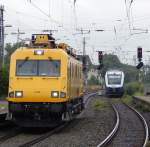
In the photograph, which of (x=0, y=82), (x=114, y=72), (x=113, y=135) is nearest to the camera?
(x=113, y=135)

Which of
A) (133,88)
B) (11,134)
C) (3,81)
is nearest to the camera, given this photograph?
(11,134)

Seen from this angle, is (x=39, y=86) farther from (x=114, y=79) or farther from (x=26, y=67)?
(x=114, y=79)

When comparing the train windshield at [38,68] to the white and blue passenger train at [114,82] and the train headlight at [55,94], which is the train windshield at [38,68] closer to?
the train headlight at [55,94]

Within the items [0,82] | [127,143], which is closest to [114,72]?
[0,82]

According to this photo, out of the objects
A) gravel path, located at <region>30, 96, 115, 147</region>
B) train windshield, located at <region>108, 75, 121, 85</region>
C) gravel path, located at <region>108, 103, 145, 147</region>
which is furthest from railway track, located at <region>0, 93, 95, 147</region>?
train windshield, located at <region>108, 75, 121, 85</region>

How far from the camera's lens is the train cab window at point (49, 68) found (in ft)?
69.3

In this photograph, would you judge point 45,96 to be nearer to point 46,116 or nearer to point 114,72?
point 46,116

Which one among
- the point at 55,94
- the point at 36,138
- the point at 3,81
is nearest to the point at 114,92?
the point at 3,81

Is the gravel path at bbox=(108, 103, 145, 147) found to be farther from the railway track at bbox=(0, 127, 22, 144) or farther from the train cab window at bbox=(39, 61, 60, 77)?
the railway track at bbox=(0, 127, 22, 144)

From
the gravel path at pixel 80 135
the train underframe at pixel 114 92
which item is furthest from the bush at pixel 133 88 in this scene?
the gravel path at pixel 80 135

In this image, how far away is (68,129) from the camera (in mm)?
22312

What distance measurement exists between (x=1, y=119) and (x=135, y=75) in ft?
369

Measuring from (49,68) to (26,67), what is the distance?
2.90 ft

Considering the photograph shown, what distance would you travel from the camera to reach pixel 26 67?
21.4m
